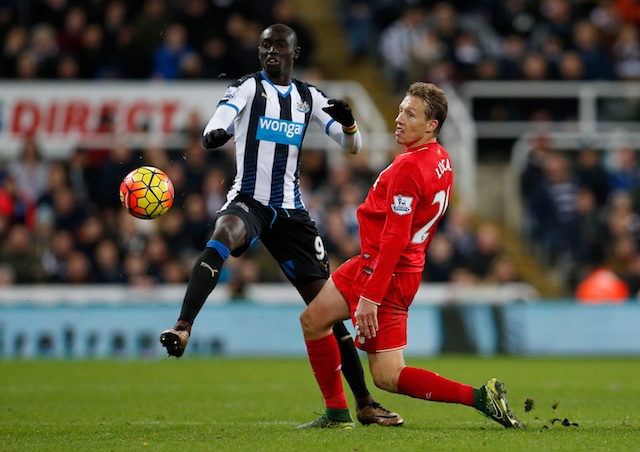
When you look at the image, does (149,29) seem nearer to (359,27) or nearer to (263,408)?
(359,27)

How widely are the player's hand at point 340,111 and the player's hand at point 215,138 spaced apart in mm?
853

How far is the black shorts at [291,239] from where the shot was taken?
779 cm

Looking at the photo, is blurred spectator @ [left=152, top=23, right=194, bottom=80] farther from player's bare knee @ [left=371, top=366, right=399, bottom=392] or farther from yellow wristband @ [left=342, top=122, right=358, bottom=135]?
player's bare knee @ [left=371, top=366, right=399, bottom=392]

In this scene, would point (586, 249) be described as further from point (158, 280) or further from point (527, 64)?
point (158, 280)

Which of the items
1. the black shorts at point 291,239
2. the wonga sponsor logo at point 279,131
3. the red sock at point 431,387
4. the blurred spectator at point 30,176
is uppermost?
the blurred spectator at point 30,176

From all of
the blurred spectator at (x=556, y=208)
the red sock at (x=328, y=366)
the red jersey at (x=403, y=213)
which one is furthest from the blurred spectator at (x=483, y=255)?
the red jersey at (x=403, y=213)

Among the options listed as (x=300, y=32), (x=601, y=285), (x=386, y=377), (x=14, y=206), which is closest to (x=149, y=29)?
(x=300, y=32)

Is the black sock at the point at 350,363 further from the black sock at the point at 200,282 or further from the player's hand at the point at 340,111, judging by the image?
the player's hand at the point at 340,111

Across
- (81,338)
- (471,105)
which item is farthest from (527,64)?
(81,338)

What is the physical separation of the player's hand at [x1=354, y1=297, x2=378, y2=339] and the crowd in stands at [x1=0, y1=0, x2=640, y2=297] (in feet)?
29.5

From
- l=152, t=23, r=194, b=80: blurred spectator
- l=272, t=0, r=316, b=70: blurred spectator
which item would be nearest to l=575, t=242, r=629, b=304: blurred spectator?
l=272, t=0, r=316, b=70: blurred spectator

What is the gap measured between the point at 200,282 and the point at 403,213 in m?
1.37

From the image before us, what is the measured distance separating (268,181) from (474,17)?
13513mm

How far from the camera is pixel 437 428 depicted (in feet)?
24.3
